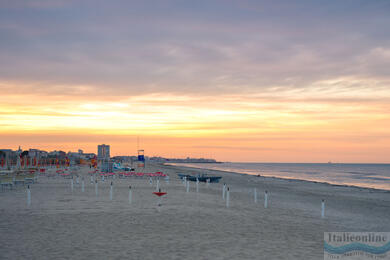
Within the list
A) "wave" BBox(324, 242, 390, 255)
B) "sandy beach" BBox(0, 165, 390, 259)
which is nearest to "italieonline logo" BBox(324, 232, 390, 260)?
"wave" BBox(324, 242, 390, 255)

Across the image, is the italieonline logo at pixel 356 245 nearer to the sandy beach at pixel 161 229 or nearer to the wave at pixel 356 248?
the wave at pixel 356 248

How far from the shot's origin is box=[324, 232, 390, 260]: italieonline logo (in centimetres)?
1113

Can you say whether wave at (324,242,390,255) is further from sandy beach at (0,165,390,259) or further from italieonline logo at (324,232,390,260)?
sandy beach at (0,165,390,259)

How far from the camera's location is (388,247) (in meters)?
12.3

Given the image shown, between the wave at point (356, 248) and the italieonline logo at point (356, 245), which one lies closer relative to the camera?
the italieonline logo at point (356, 245)

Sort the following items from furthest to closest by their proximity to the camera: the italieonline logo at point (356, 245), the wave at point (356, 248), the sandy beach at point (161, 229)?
the wave at point (356, 248) < the italieonline logo at point (356, 245) < the sandy beach at point (161, 229)

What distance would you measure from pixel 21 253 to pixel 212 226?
23.9 feet

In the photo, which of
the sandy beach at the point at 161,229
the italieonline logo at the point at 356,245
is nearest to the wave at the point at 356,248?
the italieonline logo at the point at 356,245

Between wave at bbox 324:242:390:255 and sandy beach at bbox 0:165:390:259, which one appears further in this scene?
wave at bbox 324:242:390:255

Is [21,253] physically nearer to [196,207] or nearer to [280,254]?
[280,254]

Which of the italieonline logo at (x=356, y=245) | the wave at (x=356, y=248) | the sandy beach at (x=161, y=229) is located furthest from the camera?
the wave at (x=356, y=248)

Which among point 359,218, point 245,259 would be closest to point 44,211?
point 245,259

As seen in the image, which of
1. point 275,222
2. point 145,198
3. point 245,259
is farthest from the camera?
point 145,198

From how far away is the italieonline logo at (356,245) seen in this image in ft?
36.5
